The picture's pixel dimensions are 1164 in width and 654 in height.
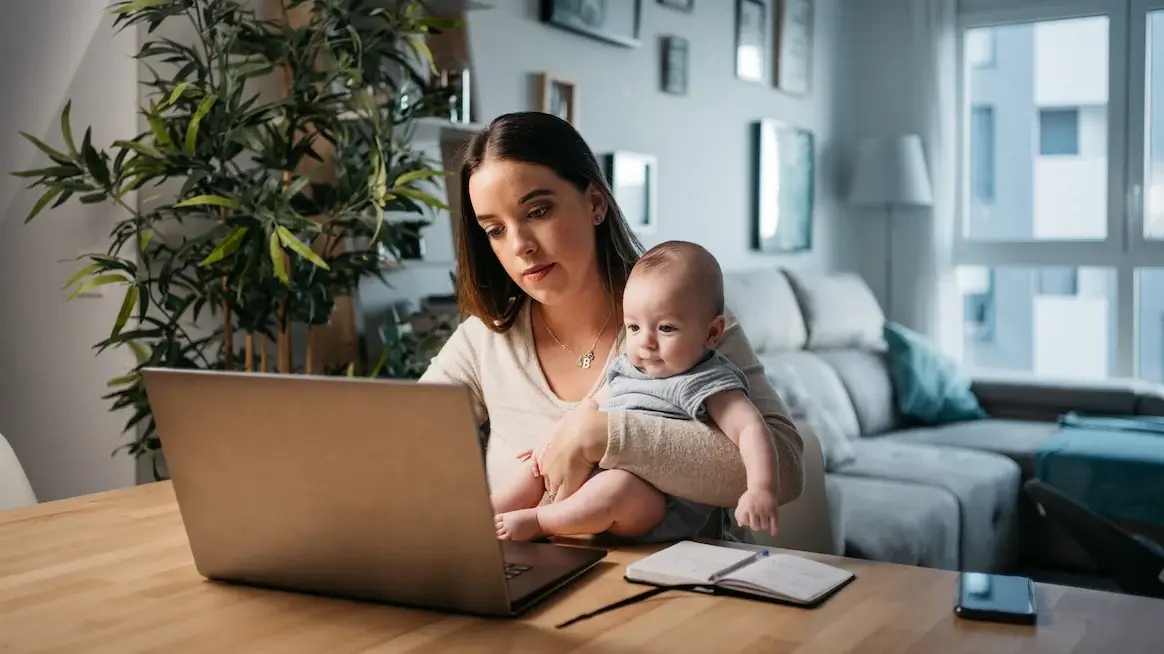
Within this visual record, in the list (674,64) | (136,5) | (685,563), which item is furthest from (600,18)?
(685,563)

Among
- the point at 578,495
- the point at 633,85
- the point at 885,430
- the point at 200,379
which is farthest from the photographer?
the point at 885,430

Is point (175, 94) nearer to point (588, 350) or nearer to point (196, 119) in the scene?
point (196, 119)

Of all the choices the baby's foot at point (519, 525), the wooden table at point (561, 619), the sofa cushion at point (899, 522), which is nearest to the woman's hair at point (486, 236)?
the baby's foot at point (519, 525)

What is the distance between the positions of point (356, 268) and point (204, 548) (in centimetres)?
149

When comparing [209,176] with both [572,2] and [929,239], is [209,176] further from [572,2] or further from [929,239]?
[929,239]

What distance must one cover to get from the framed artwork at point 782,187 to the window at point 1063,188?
31.6 inches

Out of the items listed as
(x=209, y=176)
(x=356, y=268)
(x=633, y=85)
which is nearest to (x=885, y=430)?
(x=633, y=85)

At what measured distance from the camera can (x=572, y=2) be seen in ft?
11.6

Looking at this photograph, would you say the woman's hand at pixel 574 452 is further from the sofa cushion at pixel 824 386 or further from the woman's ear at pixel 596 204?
the sofa cushion at pixel 824 386

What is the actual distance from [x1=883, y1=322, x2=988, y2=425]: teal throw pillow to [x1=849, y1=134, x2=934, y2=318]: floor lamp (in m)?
0.79

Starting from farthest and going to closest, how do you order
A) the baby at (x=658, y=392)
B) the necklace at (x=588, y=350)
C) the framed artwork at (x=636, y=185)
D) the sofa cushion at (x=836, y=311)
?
the sofa cushion at (x=836, y=311)
the framed artwork at (x=636, y=185)
the necklace at (x=588, y=350)
the baby at (x=658, y=392)

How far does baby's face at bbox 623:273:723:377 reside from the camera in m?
1.29

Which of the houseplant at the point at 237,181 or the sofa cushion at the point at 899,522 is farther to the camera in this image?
the sofa cushion at the point at 899,522

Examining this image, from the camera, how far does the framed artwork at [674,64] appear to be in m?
4.11
